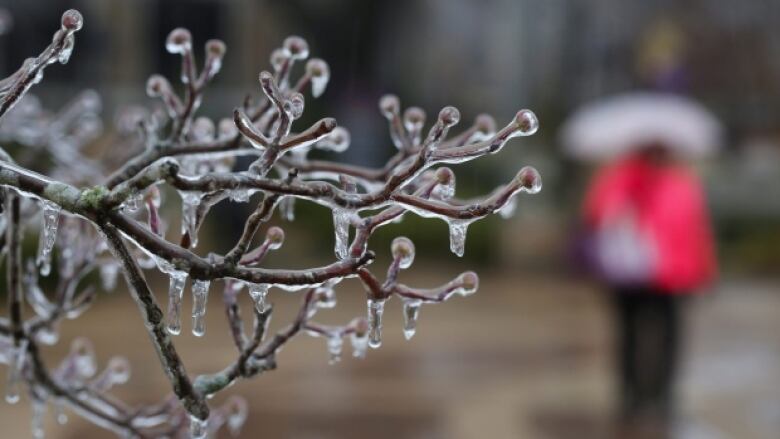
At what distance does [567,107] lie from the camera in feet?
52.4

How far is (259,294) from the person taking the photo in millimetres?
1306

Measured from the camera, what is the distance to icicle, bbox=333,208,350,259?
4.04 ft

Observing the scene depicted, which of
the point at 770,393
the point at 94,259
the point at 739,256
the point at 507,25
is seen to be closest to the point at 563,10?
the point at 507,25

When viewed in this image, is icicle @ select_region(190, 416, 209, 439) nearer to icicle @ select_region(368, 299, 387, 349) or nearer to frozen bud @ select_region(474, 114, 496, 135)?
icicle @ select_region(368, 299, 387, 349)

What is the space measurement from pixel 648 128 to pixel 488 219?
7007mm

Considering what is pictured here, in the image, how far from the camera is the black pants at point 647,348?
6273 millimetres

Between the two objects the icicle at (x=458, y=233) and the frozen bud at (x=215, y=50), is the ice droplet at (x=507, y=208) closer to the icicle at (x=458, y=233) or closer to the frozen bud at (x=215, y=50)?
the icicle at (x=458, y=233)

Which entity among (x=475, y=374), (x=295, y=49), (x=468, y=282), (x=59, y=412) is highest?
(x=295, y=49)

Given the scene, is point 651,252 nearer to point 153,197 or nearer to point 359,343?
point 359,343

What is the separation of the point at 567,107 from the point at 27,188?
49.8 ft

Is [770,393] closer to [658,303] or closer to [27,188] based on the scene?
[658,303]

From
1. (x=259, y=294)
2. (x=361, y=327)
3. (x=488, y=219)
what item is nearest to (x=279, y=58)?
(x=361, y=327)

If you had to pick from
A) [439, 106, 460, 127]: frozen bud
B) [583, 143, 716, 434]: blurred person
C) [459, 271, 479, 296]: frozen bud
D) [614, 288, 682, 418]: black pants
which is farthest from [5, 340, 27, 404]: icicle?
[614, 288, 682, 418]: black pants

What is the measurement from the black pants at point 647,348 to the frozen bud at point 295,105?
5.21 metres
